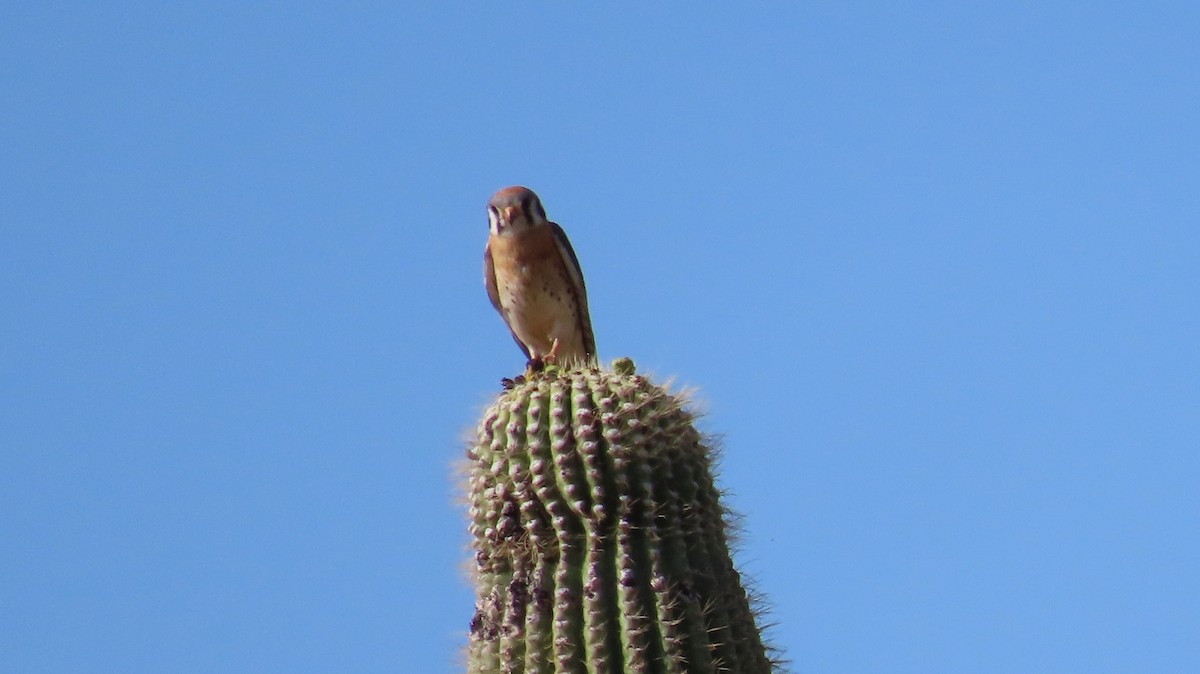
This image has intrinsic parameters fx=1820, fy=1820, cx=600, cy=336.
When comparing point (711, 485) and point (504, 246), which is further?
point (504, 246)

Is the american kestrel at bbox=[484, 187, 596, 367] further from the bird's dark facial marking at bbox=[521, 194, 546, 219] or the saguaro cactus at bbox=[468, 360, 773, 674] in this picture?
the saguaro cactus at bbox=[468, 360, 773, 674]

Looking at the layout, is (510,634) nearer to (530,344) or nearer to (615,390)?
(615,390)

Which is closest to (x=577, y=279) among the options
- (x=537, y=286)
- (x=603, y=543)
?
(x=537, y=286)

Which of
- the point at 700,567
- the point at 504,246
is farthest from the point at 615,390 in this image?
the point at 504,246

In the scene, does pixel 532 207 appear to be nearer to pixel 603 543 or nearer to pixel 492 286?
pixel 492 286

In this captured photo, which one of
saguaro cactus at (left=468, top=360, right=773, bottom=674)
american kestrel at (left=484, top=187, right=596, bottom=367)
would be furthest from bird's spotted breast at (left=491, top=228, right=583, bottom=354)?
saguaro cactus at (left=468, top=360, right=773, bottom=674)

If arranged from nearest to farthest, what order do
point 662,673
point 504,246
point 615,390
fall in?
point 662,673, point 615,390, point 504,246

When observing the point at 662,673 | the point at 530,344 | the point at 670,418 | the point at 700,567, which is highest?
the point at 530,344

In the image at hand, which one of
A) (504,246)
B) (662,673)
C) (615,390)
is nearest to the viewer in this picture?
(662,673)
